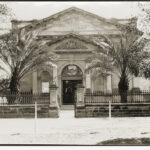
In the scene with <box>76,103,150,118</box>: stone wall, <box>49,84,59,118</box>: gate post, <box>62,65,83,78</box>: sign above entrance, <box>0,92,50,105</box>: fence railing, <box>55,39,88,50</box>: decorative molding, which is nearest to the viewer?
<box>76,103,150,118</box>: stone wall

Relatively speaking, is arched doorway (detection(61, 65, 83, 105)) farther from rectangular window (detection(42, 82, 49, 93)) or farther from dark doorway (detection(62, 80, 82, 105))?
rectangular window (detection(42, 82, 49, 93))

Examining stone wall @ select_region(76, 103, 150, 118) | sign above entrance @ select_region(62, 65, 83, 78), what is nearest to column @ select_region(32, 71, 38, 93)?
sign above entrance @ select_region(62, 65, 83, 78)

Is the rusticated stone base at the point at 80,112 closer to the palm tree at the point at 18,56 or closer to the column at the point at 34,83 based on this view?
the palm tree at the point at 18,56

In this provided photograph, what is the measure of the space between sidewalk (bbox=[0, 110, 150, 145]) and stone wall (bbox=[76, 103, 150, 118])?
65 centimetres

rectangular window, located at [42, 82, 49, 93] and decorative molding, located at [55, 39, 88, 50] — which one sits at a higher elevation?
decorative molding, located at [55, 39, 88, 50]

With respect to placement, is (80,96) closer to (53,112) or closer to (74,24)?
(53,112)

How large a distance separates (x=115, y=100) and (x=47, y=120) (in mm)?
4575

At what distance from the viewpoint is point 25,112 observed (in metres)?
19.6

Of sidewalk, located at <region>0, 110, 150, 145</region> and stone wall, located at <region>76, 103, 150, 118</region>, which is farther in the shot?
stone wall, located at <region>76, 103, 150, 118</region>

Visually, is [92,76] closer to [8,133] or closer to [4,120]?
[4,120]

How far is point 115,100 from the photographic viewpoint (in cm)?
2069

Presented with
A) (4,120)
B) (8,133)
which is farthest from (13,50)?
(8,133)

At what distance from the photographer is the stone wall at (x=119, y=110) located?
19484mm

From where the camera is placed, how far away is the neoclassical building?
29.5 m
